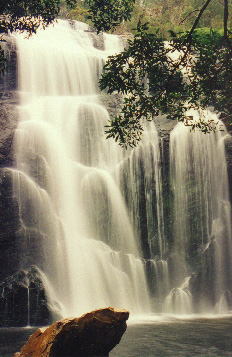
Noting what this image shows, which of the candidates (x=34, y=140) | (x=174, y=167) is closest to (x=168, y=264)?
(x=174, y=167)

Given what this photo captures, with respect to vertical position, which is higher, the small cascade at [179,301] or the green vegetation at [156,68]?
the green vegetation at [156,68]

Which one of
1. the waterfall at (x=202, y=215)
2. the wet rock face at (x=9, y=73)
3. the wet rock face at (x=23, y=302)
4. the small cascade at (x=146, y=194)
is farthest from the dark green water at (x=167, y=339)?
the wet rock face at (x=9, y=73)

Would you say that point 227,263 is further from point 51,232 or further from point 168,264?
point 51,232

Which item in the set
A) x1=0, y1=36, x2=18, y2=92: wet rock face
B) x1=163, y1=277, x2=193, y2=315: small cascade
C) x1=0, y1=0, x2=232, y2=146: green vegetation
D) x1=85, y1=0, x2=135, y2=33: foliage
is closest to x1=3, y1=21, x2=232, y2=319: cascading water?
x1=163, y1=277, x2=193, y2=315: small cascade

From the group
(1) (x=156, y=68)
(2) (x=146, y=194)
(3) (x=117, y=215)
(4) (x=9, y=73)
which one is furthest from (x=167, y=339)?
(4) (x=9, y=73)

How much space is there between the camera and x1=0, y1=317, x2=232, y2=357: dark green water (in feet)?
31.9

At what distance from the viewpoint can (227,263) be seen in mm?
19688

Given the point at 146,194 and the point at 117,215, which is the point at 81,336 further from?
the point at 146,194

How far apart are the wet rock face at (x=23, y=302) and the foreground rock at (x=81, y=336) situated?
6.58 m

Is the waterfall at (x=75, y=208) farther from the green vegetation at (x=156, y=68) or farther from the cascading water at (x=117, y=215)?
the green vegetation at (x=156, y=68)

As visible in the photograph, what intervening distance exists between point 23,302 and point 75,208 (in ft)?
16.7

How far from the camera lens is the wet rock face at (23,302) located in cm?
1492

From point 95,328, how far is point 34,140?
1273 cm

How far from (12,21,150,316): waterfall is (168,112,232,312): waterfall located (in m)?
2.31
